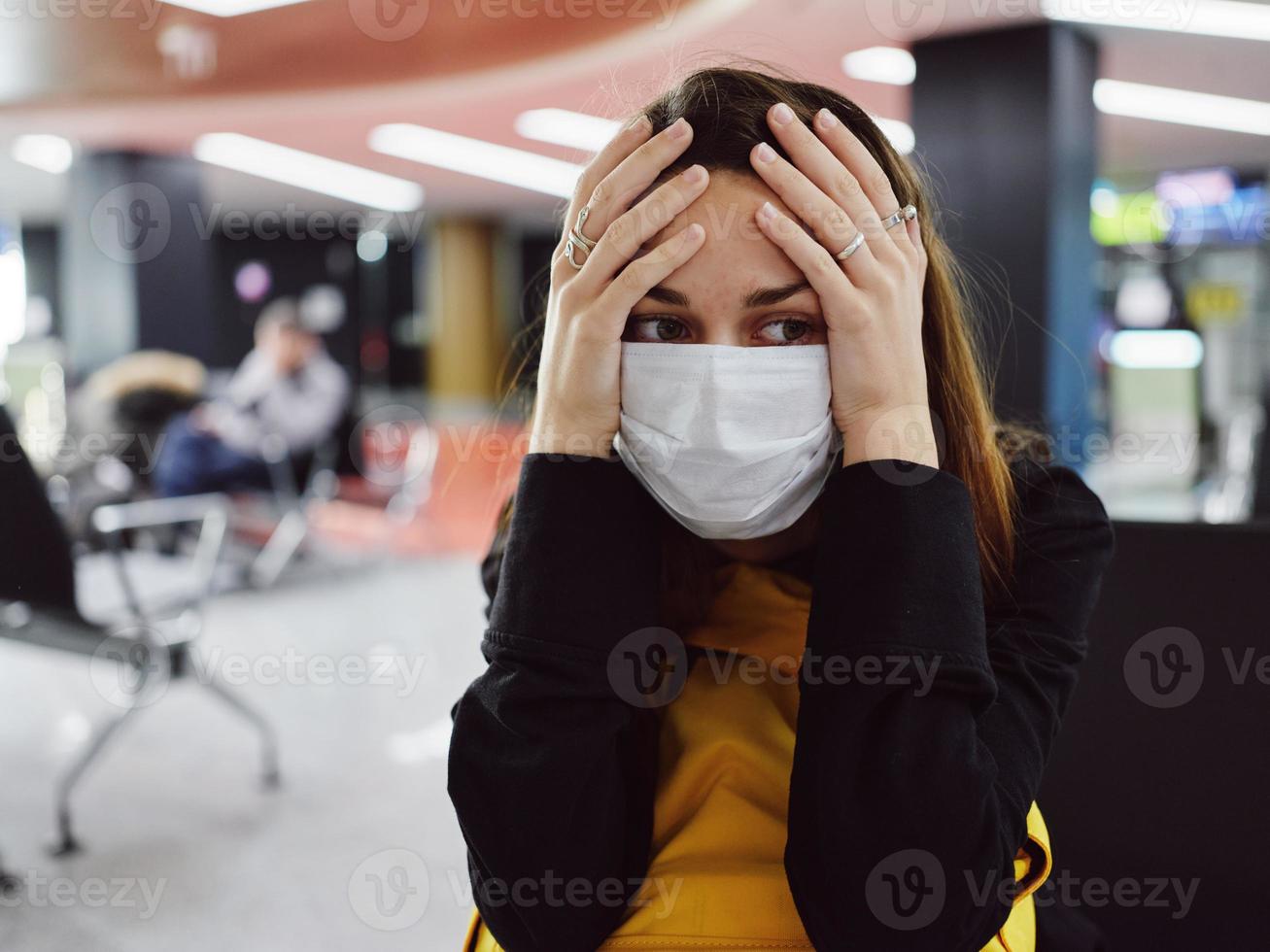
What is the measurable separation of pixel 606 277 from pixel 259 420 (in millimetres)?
6247

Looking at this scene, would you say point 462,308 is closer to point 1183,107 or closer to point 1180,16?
point 1183,107

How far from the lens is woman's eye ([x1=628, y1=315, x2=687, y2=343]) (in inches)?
38.6

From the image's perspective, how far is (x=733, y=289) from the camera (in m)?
0.93

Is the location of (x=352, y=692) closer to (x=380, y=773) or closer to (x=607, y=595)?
(x=380, y=773)

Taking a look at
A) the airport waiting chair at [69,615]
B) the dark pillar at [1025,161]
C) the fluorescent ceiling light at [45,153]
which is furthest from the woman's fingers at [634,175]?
the fluorescent ceiling light at [45,153]

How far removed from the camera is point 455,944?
217 centimetres

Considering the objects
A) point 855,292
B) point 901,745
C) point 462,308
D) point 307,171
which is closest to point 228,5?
point 855,292

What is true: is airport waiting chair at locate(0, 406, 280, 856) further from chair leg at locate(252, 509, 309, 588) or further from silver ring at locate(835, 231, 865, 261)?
chair leg at locate(252, 509, 309, 588)

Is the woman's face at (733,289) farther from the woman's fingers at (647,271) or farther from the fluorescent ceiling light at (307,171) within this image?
the fluorescent ceiling light at (307,171)

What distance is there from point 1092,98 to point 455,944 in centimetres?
571

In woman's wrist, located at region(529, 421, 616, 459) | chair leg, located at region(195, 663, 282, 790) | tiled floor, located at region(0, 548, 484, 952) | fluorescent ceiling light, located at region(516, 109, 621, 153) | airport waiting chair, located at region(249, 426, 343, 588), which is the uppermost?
fluorescent ceiling light, located at region(516, 109, 621, 153)

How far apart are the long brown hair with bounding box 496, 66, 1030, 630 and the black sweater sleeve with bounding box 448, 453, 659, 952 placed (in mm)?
173

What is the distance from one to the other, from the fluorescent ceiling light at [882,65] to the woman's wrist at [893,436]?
17.9 ft

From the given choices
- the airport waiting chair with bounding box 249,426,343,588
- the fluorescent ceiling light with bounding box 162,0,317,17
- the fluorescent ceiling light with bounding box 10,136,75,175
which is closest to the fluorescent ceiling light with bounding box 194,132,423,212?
the fluorescent ceiling light with bounding box 10,136,75,175
